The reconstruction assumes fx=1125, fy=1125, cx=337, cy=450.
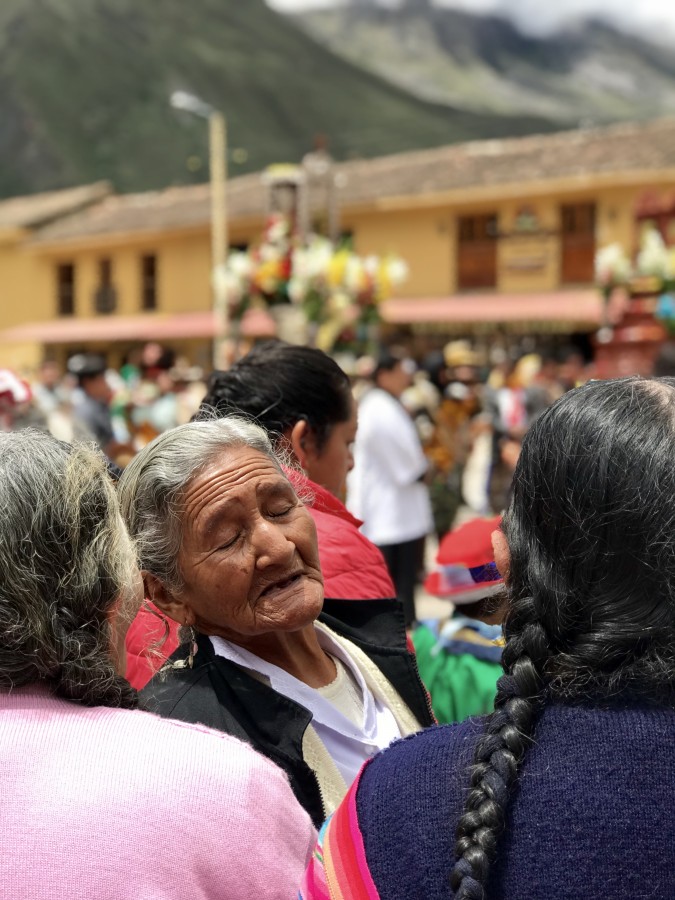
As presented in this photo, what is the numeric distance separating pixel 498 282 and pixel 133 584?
23.0 m

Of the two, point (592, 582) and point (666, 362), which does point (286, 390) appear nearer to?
point (592, 582)

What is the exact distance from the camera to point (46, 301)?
109 feet

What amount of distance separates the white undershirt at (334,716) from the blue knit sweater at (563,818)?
0.71 m

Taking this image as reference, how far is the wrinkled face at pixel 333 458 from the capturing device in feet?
10.1

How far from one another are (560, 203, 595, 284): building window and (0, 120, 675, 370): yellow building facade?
24mm

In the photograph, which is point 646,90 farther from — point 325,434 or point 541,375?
point 325,434

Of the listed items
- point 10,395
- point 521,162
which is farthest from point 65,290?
point 10,395

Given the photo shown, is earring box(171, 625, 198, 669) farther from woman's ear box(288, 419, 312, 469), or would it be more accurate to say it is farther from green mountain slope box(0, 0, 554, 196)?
green mountain slope box(0, 0, 554, 196)

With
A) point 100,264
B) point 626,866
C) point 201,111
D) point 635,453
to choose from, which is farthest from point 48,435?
point 100,264

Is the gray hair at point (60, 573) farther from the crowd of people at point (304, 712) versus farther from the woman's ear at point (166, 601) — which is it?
the woman's ear at point (166, 601)

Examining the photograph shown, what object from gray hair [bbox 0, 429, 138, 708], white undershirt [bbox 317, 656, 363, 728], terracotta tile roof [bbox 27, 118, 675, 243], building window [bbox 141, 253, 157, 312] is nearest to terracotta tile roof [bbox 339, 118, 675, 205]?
terracotta tile roof [bbox 27, 118, 675, 243]

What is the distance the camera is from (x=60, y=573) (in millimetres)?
1488

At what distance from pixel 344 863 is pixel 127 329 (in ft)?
96.0

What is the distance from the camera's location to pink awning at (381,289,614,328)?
21.3 metres
